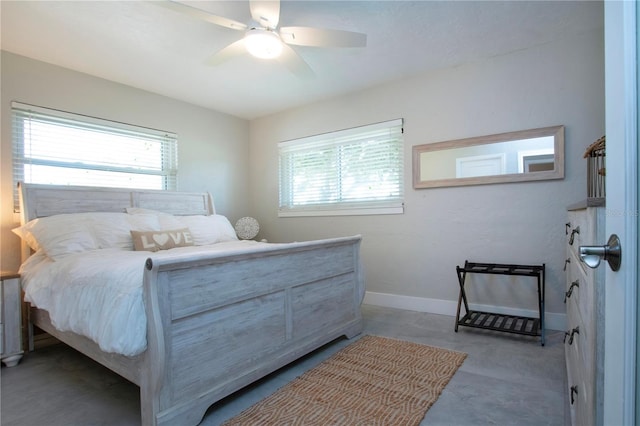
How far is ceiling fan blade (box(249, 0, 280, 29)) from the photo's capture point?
6.09 feet

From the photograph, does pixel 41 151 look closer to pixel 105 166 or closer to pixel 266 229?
pixel 105 166

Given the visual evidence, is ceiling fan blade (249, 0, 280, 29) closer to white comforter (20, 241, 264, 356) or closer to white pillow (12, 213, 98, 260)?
white comforter (20, 241, 264, 356)

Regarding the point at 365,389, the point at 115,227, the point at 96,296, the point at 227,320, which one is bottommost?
the point at 365,389

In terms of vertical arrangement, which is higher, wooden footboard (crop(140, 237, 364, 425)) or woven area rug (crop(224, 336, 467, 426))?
wooden footboard (crop(140, 237, 364, 425))

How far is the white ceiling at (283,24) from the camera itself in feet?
7.25

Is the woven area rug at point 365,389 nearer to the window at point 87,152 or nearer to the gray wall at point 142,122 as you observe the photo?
the gray wall at point 142,122

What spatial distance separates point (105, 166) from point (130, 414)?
257 centimetres

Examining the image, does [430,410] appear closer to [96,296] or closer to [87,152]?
[96,296]

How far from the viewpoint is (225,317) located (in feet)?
5.41

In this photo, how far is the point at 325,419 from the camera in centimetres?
155

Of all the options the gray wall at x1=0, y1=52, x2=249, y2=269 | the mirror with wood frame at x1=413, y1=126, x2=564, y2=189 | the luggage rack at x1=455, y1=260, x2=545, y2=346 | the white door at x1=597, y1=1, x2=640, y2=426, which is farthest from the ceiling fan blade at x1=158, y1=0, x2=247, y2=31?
the luggage rack at x1=455, y1=260, x2=545, y2=346

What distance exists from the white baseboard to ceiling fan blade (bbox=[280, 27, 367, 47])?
8.10 ft

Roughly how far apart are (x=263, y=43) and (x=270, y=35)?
0.08 m

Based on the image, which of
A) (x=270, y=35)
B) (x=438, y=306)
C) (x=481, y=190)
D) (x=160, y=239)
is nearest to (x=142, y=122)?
(x=160, y=239)
